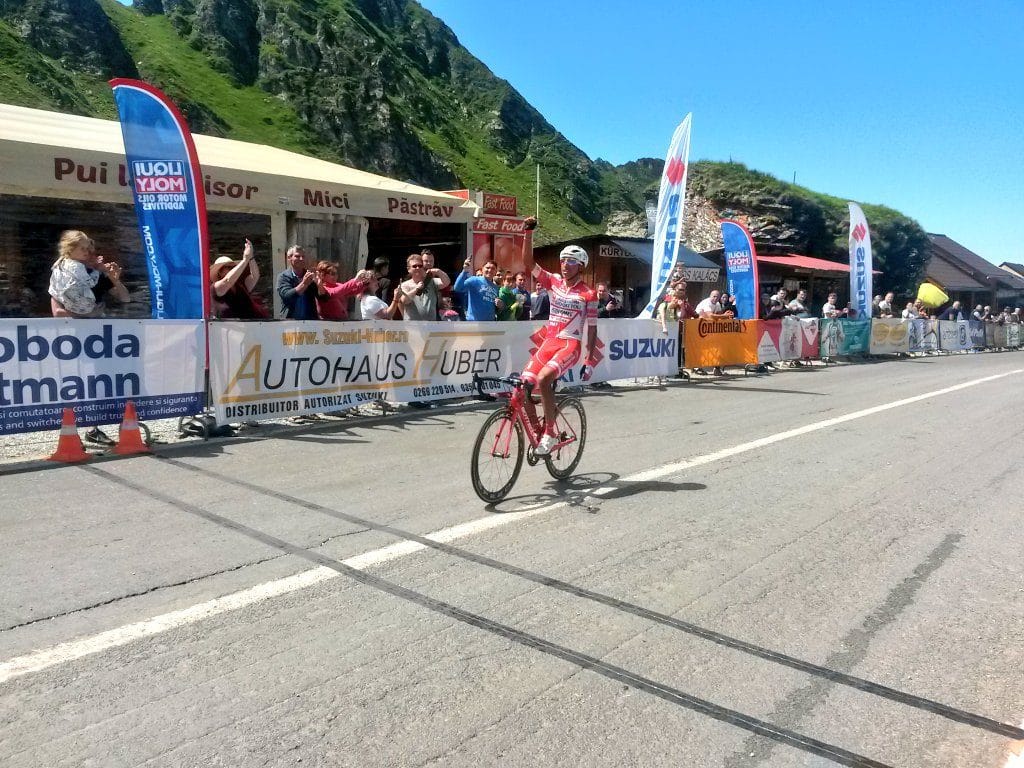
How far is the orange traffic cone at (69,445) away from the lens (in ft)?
24.3

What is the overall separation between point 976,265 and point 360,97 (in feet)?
187

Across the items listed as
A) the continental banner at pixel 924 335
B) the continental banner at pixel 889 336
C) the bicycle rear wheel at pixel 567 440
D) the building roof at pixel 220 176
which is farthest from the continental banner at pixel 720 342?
the continental banner at pixel 924 335

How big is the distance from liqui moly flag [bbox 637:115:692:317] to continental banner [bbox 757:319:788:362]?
12.6ft

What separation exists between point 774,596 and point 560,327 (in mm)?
2950

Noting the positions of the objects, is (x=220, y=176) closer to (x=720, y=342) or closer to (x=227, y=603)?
(x=227, y=603)

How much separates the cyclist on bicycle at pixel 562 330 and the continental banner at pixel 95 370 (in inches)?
163

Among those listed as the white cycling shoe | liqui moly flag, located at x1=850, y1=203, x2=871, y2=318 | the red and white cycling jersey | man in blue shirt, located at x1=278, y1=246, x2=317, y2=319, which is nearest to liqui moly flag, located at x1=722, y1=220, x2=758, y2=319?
liqui moly flag, located at x1=850, y1=203, x2=871, y2=318

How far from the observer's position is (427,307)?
12.0m

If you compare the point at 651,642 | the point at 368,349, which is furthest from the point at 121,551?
the point at 368,349

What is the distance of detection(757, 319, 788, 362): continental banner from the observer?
19.7 m

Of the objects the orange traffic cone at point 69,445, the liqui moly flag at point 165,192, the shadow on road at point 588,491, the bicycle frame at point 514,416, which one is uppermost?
the liqui moly flag at point 165,192

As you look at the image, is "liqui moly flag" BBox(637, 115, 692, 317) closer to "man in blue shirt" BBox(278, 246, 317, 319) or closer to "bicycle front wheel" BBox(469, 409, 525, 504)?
"man in blue shirt" BBox(278, 246, 317, 319)

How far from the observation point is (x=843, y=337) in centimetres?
2428

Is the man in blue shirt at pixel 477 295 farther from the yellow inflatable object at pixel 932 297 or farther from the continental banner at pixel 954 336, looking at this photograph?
the yellow inflatable object at pixel 932 297
